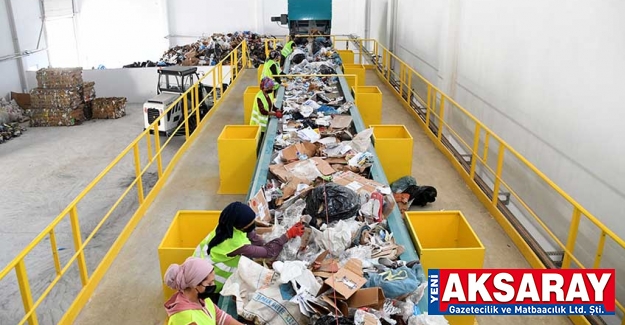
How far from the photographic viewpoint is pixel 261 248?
3883 mm

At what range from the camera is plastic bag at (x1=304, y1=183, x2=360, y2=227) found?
4555 millimetres

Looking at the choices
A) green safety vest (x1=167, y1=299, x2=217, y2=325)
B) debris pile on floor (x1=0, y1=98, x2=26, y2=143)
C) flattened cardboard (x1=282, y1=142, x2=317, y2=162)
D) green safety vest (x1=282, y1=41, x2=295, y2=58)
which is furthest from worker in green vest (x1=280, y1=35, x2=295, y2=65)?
green safety vest (x1=167, y1=299, x2=217, y2=325)

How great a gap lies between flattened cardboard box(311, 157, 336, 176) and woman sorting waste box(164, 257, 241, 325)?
2907 mm

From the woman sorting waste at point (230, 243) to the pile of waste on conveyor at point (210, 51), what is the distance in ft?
52.7

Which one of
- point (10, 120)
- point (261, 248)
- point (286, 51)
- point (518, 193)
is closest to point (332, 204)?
point (261, 248)

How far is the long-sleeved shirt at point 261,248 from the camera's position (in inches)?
148

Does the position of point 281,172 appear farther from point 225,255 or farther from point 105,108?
point 105,108

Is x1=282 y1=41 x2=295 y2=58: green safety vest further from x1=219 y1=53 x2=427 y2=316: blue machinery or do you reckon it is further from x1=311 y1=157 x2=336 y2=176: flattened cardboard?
x1=311 y1=157 x2=336 y2=176: flattened cardboard

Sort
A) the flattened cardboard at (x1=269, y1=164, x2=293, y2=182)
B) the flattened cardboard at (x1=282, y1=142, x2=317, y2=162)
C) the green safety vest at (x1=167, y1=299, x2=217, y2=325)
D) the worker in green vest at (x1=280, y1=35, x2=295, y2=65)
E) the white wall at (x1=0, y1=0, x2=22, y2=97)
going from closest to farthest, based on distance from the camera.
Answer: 1. the green safety vest at (x1=167, y1=299, x2=217, y2=325)
2. the flattened cardboard at (x1=269, y1=164, x2=293, y2=182)
3. the flattened cardboard at (x1=282, y1=142, x2=317, y2=162)
4. the worker in green vest at (x1=280, y1=35, x2=295, y2=65)
5. the white wall at (x1=0, y1=0, x2=22, y2=97)

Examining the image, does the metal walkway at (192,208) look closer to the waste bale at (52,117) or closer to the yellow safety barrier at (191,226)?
the yellow safety barrier at (191,226)

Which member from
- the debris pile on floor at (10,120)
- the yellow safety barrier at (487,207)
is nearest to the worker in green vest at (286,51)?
the yellow safety barrier at (487,207)

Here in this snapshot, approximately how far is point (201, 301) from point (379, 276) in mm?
1309

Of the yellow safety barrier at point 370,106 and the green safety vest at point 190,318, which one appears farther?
the yellow safety barrier at point 370,106

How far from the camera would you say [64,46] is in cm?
2092
